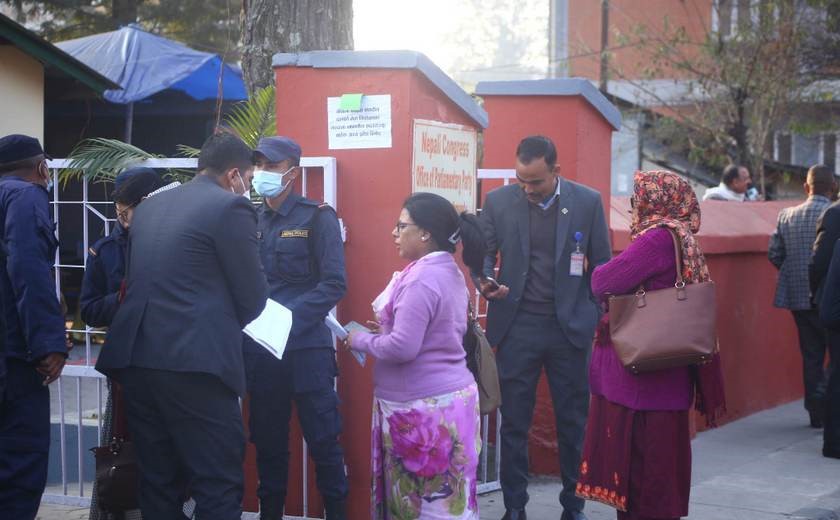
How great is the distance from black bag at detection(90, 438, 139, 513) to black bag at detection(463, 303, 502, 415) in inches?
60.4

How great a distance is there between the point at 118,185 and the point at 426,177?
1571mm

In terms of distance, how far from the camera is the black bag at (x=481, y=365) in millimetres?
5145

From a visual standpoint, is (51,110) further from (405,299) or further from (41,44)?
(405,299)

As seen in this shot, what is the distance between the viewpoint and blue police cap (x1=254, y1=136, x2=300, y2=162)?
18.0 ft

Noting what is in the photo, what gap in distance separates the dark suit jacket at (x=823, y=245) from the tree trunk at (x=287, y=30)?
3.81 metres

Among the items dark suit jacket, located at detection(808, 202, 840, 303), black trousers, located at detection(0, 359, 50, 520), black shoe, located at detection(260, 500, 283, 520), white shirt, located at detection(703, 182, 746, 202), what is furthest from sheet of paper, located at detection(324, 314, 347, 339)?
white shirt, located at detection(703, 182, 746, 202)

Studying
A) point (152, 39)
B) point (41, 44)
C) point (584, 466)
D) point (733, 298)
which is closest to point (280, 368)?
point (584, 466)

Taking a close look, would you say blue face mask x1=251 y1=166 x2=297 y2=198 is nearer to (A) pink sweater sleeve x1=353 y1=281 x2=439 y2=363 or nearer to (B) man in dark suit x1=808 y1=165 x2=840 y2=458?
(A) pink sweater sleeve x1=353 y1=281 x2=439 y2=363

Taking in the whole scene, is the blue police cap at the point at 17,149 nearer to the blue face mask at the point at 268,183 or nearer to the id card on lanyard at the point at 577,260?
the blue face mask at the point at 268,183

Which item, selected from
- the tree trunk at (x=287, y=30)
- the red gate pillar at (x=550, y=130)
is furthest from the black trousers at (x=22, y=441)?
the red gate pillar at (x=550, y=130)

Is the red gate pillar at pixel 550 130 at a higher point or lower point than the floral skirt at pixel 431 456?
higher

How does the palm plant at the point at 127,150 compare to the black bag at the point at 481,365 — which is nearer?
the black bag at the point at 481,365

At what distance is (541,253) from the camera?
625cm

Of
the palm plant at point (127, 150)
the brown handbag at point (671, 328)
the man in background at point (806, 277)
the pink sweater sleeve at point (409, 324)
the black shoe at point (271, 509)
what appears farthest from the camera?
the man in background at point (806, 277)
